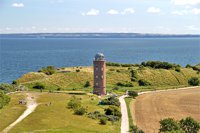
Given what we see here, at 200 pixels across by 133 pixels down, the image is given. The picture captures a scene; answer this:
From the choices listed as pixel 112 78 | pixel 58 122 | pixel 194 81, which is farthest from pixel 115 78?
pixel 58 122

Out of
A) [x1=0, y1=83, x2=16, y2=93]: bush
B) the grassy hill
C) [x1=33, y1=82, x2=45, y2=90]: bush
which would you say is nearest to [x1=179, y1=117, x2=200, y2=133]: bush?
[x1=0, y1=83, x2=16, y2=93]: bush

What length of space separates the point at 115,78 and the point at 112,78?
964 mm

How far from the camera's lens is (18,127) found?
50.3 m

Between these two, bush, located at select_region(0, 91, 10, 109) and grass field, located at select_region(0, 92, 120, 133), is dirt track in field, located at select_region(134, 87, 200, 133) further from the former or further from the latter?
bush, located at select_region(0, 91, 10, 109)

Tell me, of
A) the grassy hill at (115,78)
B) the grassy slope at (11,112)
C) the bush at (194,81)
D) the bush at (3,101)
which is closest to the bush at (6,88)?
the grassy slope at (11,112)

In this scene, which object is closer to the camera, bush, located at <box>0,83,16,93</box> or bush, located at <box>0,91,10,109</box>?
bush, located at <box>0,91,10,109</box>

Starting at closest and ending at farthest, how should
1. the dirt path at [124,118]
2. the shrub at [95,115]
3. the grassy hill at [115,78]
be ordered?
the dirt path at [124,118]
the shrub at [95,115]
the grassy hill at [115,78]

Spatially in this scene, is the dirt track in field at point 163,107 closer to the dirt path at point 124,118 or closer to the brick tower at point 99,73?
the dirt path at point 124,118

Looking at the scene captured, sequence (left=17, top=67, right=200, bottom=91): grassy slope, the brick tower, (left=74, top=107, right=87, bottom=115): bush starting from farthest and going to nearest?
(left=17, top=67, right=200, bottom=91): grassy slope → the brick tower → (left=74, top=107, right=87, bottom=115): bush

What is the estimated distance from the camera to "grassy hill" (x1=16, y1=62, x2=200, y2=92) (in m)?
102

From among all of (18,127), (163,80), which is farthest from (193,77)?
(18,127)

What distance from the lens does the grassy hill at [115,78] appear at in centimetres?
10225

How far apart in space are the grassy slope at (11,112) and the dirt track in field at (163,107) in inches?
789

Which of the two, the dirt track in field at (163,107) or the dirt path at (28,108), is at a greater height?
the dirt path at (28,108)
